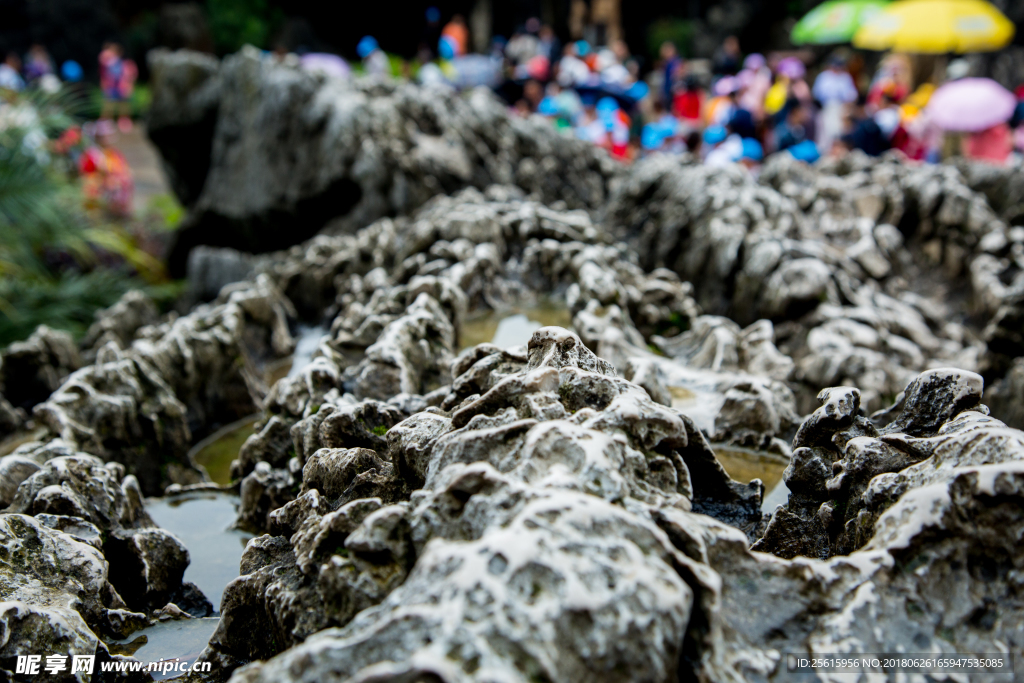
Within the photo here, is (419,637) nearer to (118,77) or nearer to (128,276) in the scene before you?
(128,276)

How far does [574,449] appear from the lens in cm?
251

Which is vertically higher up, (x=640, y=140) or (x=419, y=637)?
(x=419, y=637)

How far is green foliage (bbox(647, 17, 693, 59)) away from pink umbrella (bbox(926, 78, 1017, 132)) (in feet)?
68.4

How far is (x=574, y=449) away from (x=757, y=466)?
211 cm

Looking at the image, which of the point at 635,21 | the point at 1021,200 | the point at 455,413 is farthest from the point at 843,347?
the point at 635,21

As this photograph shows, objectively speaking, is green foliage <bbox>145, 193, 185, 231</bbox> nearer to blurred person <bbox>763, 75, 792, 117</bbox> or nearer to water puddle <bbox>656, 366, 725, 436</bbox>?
blurred person <bbox>763, 75, 792, 117</bbox>

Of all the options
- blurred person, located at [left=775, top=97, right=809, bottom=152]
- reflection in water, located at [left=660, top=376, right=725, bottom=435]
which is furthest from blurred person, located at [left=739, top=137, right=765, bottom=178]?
reflection in water, located at [left=660, top=376, right=725, bottom=435]

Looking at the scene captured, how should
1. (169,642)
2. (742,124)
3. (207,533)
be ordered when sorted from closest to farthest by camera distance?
1. (169,642)
2. (207,533)
3. (742,124)

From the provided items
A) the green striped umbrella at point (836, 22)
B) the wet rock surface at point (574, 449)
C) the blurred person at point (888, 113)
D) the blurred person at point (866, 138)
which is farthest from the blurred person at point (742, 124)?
the green striped umbrella at point (836, 22)

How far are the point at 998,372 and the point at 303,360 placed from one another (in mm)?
5588

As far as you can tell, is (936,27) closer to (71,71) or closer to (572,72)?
(572,72)

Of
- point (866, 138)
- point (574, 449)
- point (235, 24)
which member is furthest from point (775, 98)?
point (235, 24)

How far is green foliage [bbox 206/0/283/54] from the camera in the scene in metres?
30.4

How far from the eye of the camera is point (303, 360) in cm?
670
